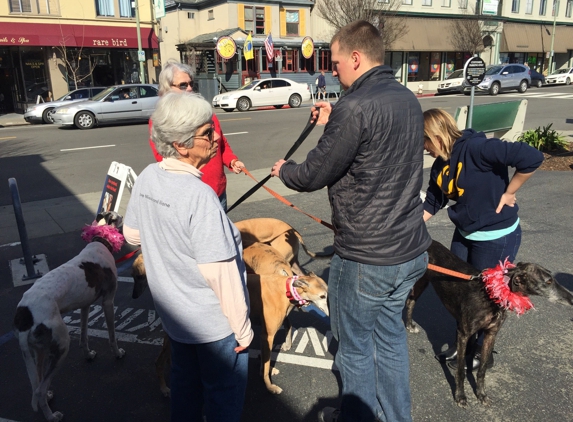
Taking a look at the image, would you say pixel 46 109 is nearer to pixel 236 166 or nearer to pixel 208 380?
pixel 236 166

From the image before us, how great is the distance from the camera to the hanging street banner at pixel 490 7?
39.2 m

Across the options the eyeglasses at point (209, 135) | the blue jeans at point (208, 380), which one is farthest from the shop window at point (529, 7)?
the blue jeans at point (208, 380)

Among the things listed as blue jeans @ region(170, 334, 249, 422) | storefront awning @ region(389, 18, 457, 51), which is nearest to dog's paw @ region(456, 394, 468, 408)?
blue jeans @ region(170, 334, 249, 422)

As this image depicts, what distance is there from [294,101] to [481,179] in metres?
23.1

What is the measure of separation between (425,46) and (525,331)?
37880mm

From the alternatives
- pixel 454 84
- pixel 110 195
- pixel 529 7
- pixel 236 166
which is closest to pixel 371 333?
pixel 236 166

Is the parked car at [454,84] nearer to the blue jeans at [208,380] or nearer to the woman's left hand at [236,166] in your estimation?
the woman's left hand at [236,166]

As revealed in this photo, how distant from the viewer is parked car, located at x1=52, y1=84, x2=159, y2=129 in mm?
16872

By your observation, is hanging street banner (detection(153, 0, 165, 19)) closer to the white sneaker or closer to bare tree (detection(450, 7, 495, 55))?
bare tree (detection(450, 7, 495, 55))

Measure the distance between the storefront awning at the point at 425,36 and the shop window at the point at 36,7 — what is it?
23.3 meters

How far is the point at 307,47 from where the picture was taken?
3362 cm

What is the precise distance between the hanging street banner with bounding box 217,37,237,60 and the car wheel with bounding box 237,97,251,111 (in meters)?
7.53

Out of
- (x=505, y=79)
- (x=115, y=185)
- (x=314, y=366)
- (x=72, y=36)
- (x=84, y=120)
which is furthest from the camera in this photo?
(x=505, y=79)

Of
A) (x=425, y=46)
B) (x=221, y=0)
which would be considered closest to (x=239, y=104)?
(x=221, y=0)
